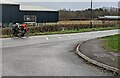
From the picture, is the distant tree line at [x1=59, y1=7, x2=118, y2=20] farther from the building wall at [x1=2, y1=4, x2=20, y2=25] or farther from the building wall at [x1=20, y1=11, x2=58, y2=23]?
the building wall at [x1=2, y1=4, x2=20, y2=25]

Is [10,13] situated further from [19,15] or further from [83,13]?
[83,13]

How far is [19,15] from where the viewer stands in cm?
5834

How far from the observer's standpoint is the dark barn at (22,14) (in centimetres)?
5503

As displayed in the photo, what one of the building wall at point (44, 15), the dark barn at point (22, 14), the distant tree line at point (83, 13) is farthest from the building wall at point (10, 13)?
the distant tree line at point (83, 13)

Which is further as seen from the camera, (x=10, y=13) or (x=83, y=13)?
(x=83, y=13)

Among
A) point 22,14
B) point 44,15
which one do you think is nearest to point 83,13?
point 44,15

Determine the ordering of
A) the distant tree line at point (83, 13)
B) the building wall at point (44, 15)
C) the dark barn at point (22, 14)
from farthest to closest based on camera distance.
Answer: the distant tree line at point (83, 13)
the building wall at point (44, 15)
the dark barn at point (22, 14)

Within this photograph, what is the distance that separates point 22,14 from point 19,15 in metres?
1.41

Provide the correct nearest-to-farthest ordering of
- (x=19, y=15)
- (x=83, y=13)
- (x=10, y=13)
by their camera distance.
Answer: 1. (x=10, y=13)
2. (x=19, y=15)
3. (x=83, y=13)

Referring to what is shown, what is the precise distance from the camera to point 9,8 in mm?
55969

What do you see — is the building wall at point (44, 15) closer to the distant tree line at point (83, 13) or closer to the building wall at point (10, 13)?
the building wall at point (10, 13)

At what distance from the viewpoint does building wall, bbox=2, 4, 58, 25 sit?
182ft

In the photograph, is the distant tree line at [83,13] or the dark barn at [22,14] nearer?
the dark barn at [22,14]

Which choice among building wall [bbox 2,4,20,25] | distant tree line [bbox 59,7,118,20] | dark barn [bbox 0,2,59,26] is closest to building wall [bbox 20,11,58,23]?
dark barn [bbox 0,2,59,26]
